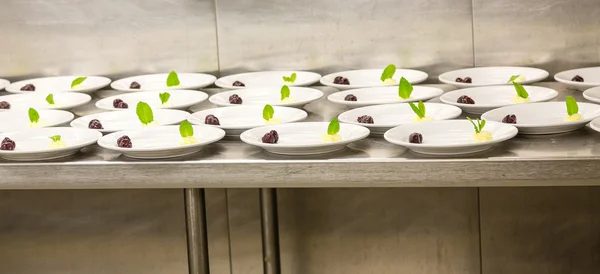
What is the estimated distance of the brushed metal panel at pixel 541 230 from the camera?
2504 millimetres

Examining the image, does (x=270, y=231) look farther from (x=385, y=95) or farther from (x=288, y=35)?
(x=288, y=35)

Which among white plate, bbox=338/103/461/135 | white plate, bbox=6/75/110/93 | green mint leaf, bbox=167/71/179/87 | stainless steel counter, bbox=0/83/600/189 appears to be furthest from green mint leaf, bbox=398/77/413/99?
white plate, bbox=6/75/110/93

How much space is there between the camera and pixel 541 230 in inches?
99.1

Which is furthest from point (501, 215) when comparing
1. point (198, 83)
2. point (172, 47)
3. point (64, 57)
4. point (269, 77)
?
point (64, 57)

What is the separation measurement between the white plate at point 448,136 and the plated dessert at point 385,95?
312mm

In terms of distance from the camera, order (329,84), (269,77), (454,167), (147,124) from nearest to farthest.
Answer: (454,167) < (147,124) < (329,84) < (269,77)

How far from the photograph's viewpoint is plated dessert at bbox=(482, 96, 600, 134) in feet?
6.15

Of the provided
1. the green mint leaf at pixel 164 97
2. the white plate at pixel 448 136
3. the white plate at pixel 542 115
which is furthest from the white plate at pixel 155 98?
the white plate at pixel 542 115

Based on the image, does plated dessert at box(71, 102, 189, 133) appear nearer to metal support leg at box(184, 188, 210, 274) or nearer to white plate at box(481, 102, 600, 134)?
metal support leg at box(184, 188, 210, 274)

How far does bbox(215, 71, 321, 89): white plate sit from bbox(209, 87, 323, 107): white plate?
0.47 feet

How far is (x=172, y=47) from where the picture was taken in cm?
283

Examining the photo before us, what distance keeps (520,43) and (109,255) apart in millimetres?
1431

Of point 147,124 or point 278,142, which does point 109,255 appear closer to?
point 147,124

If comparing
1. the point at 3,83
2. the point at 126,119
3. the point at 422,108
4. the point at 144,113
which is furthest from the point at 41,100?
the point at 422,108
